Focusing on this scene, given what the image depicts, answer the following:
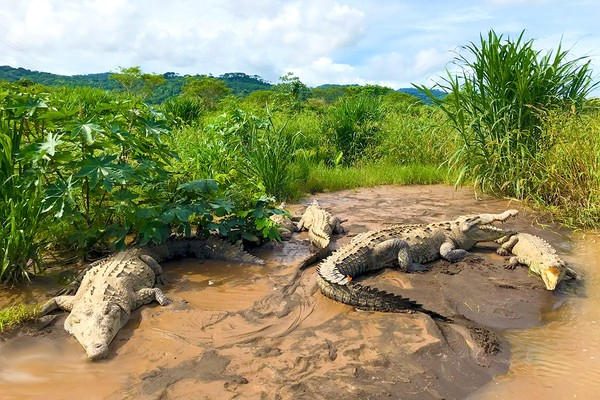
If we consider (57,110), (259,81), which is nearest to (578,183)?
(57,110)

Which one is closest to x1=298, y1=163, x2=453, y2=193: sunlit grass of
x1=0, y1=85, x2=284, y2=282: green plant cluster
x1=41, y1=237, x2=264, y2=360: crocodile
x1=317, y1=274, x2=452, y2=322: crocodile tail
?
x1=0, y1=85, x2=284, y2=282: green plant cluster

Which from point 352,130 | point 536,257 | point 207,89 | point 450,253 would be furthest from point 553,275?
point 207,89

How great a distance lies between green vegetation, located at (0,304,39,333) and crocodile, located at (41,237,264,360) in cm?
8

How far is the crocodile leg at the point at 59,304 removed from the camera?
3.62 metres

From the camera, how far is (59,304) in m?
3.67

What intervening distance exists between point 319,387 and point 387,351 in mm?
595

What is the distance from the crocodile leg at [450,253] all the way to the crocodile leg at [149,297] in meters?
2.70

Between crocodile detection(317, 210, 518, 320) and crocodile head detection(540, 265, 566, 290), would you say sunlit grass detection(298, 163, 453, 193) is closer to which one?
crocodile detection(317, 210, 518, 320)

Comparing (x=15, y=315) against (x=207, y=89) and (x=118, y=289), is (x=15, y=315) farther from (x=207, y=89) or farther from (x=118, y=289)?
(x=207, y=89)

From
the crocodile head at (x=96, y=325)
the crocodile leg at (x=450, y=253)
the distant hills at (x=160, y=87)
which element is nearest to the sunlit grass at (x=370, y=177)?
the crocodile leg at (x=450, y=253)

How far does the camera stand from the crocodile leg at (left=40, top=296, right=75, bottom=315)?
362 centimetres

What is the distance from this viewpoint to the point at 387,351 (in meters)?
3.08

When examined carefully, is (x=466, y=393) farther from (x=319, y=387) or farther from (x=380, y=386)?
(x=319, y=387)

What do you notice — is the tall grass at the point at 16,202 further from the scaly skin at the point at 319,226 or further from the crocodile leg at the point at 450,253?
the crocodile leg at the point at 450,253
